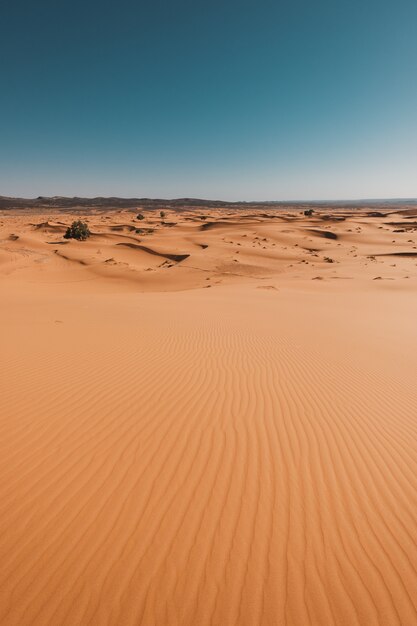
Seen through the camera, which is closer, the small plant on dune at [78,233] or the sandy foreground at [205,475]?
the sandy foreground at [205,475]

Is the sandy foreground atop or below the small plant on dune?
below

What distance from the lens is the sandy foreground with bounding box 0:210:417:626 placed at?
239 centimetres

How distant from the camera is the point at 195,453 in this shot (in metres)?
3.80

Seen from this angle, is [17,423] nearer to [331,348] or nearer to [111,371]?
[111,371]

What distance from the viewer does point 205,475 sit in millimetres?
3471

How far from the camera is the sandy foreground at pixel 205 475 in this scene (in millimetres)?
2395

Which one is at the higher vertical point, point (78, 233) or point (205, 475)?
point (78, 233)

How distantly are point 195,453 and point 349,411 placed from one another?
2.49m

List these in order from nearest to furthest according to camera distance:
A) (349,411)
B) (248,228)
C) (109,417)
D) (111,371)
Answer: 1. (109,417)
2. (349,411)
3. (111,371)
4. (248,228)

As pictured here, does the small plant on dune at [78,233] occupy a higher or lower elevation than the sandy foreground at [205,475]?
higher

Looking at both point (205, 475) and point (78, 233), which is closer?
point (205, 475)

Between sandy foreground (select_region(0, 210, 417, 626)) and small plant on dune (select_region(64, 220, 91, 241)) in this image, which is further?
small plant on dune (select_region(64, 220, 91, 241))

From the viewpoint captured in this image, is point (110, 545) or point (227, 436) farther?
point (227, 436)

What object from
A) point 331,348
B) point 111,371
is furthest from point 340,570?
point 331,348
